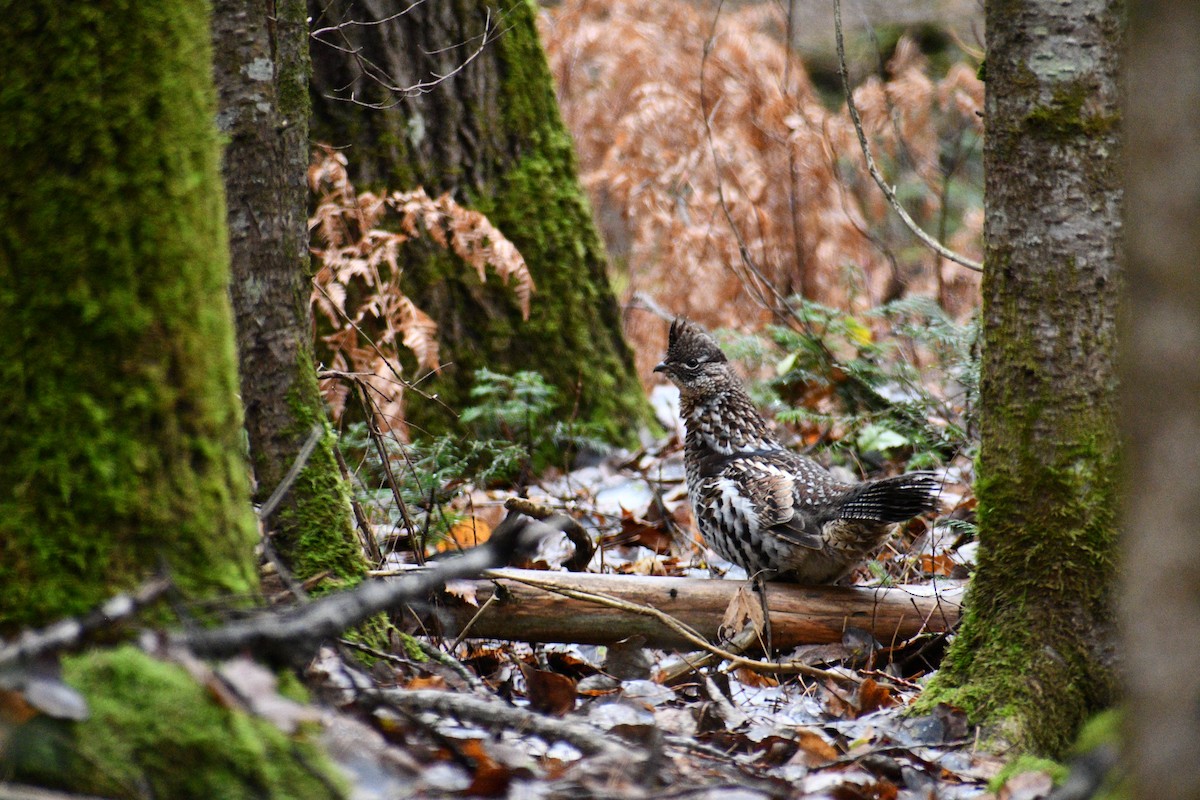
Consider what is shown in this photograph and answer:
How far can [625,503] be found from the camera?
6.00 metres

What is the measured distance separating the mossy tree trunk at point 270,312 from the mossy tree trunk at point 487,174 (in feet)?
9.91

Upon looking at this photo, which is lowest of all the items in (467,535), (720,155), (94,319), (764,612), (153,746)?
(764,612)

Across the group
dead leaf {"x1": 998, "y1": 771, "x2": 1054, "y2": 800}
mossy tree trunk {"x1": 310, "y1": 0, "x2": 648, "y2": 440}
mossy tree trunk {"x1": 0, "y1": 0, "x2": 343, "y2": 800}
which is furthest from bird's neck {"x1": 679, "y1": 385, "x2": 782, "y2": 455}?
mossy tree trunk {"x1": 0, "y1": 0, "x2": 343, "y2": 800}

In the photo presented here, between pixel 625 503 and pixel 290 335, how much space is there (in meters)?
3.02

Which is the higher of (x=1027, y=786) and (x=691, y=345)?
(x=691, y=345)

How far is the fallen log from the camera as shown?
12.8 ft

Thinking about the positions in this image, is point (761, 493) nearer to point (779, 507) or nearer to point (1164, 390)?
point (779, 507)

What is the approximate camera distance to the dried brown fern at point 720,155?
848 cm

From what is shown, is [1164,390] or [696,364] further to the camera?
[696,364]

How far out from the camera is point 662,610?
410 cm

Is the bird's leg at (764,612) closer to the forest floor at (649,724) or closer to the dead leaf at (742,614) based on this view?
the dead leaf at (742,614)

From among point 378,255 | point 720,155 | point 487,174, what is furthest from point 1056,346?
point 720,155

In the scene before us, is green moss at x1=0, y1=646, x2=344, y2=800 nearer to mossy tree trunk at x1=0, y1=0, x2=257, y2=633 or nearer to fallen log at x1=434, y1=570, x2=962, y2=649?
mossy tree trunk at x1=0, y1=0, x2=257, y2=633

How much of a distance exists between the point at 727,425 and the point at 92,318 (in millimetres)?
3610
